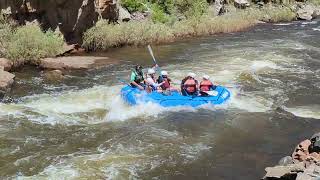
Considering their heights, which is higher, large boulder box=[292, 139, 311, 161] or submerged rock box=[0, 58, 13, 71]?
submerged rock box=[0, 58, 13, 71]

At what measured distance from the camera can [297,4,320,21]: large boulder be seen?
33.7 metres

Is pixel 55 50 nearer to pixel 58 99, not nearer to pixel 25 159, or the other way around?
pixel 58 99

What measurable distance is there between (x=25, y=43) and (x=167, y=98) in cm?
707

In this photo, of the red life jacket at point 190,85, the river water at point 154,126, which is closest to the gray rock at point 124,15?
the river water at point 154,126

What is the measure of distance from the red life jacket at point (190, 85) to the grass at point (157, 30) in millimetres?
8675

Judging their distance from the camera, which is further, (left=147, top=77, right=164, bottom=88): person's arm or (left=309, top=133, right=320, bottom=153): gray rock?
(left=147, top=77, right=164, bottom=88): person's arm

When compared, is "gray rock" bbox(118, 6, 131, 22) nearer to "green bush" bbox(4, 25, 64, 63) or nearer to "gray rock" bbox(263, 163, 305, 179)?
"green bush" bbox(4, 25, 64, 63)

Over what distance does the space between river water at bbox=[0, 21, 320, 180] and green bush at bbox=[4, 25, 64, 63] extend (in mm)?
940

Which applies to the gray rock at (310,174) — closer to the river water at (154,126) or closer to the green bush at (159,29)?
the river water at (154,126)

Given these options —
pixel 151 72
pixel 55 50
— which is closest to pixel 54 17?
pixel 55 50

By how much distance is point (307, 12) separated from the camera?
35.0m

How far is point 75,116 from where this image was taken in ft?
37.1

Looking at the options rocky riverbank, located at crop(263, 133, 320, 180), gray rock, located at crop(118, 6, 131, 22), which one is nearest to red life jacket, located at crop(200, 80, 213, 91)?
rocky riverbank, located at crop(263, 133, 320, 180)

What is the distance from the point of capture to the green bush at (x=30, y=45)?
1644cm
